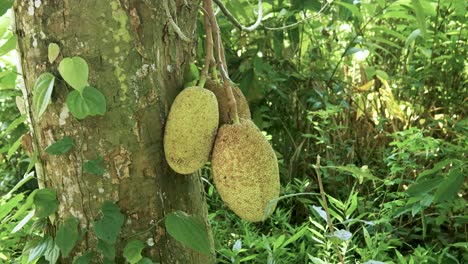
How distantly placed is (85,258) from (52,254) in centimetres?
7

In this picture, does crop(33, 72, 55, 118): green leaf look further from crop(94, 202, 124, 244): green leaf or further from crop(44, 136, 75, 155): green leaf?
crop(94, 202, 124, 244): green leaf

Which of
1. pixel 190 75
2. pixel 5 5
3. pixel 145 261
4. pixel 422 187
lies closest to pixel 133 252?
pixel 145 261

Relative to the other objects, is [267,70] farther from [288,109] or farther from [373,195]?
[373,195]

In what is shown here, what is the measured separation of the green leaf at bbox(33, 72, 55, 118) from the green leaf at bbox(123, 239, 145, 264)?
300 mm

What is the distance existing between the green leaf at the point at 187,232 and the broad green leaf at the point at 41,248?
0.24 metres

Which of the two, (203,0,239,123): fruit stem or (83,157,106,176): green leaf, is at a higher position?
(203,0,239,123): fruit stem

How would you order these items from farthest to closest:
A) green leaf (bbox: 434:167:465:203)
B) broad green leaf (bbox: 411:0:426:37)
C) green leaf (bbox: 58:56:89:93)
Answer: green leaf (bbox: 434:167:465:203) < broad green leaf (bbox: 411:0:426:37) < green leaf (bbox: 58:56:89:93)

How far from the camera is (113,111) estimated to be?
3.17ft

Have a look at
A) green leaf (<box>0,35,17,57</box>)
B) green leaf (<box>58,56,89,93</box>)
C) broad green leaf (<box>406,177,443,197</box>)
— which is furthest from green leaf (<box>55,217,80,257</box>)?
broad green leaf (<box>406,177,443,197</box>)

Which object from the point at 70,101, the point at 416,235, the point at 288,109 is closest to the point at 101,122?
the point at 70,101

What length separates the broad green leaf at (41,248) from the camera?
101 centimetres

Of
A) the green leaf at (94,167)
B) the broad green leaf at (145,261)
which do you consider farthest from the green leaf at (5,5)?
the broad green leaf at (145,261)

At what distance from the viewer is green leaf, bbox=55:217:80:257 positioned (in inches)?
37.9

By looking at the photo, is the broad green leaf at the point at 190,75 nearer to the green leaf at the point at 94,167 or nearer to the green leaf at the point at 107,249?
the green leaf at the point at 94,167
